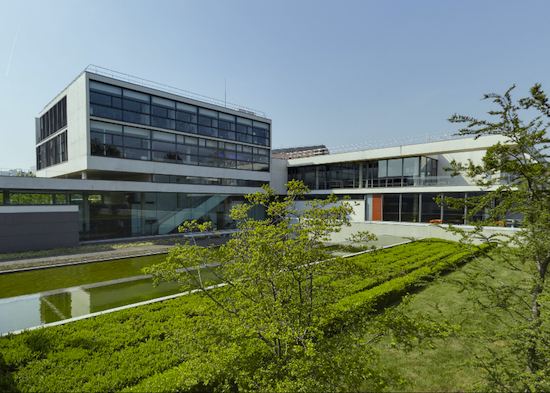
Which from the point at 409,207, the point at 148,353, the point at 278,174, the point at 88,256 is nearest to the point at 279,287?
the point at 148,353

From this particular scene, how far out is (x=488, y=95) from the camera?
17.1 feet

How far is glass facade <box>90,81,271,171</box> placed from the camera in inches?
848

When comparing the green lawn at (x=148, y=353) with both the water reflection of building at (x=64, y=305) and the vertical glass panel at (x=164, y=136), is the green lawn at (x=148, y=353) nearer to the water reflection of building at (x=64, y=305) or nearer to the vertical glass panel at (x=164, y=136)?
the water reflection of building at (x=64, y=305)

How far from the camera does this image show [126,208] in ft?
75.2

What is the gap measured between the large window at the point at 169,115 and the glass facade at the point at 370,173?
24.0 feet

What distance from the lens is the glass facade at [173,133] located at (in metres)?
21.5

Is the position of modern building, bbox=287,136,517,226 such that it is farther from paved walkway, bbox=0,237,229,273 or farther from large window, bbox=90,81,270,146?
paved walkway, bbox=0,237,229,273

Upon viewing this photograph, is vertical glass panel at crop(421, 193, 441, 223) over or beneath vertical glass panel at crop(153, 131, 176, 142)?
beneath

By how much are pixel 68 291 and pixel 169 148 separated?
636 inches

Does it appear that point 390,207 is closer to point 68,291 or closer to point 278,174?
point 278,174

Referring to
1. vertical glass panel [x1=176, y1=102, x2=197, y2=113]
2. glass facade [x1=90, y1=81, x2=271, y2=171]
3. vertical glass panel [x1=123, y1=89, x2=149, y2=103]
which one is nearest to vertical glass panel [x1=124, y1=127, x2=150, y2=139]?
glass facade [x1=90, y1=81, x2=271, y2=171]

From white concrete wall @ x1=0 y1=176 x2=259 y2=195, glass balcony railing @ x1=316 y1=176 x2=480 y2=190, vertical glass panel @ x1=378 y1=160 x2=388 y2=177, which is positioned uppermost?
vertical glass panel @ x1=378 y1=160 x2=388 y2=177

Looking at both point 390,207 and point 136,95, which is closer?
point 136,95

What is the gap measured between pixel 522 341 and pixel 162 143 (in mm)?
25191
